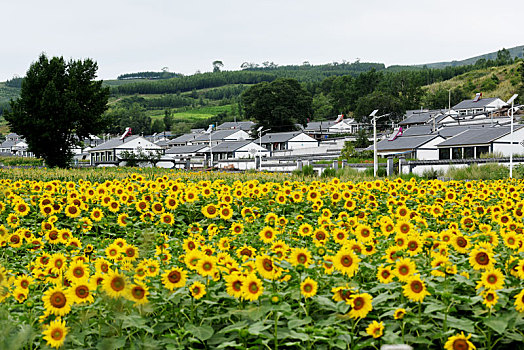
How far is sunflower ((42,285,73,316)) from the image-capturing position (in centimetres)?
277

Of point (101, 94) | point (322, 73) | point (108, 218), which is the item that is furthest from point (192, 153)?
point (322, 73)

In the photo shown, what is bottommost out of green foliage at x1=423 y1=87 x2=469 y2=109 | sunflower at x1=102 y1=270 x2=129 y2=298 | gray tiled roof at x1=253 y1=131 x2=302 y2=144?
sunflower at x1=102 y1=270 x2=129 y2=298

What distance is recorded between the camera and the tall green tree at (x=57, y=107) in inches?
1320

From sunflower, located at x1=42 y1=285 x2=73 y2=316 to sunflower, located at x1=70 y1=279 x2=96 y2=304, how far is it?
3 centimetres

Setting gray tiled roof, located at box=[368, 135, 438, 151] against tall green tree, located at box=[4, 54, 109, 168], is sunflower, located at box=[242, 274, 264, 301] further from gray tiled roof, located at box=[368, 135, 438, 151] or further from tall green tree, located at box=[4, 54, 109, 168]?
gray tiled roof, located at box=[368, 135, 438, 151]

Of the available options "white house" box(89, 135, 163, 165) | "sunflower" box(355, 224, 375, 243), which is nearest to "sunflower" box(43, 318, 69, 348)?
"sunflower" box(355, 224, 375, 243)

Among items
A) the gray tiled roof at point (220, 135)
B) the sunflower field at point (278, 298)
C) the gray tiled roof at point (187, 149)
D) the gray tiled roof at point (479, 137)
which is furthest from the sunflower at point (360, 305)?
the gray tiled roof at point (220, 135)

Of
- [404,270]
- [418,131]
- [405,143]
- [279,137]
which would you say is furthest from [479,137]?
[404,270]

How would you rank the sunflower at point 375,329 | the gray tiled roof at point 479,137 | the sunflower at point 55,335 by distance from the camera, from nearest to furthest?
the sunflower at point 55,335
the sunflower at point 375,329
the gray tiled roof at point 479,137

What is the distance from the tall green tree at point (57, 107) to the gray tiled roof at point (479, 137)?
29.9m

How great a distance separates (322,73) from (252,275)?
19365 cm

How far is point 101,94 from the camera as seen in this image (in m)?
36.1

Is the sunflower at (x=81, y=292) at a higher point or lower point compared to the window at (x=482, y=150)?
higher

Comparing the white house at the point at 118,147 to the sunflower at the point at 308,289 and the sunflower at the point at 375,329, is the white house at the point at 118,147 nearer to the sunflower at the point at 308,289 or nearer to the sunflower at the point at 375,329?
the sunflower at the point at 308,289
